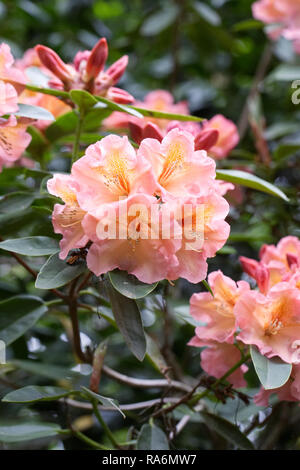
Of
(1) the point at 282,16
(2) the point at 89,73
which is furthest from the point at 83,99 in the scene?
(1) the point at 282,16

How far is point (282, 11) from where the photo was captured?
171cm

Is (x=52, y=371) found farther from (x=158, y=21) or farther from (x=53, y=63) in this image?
(x=158, y=21)

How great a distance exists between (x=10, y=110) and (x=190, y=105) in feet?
4.42

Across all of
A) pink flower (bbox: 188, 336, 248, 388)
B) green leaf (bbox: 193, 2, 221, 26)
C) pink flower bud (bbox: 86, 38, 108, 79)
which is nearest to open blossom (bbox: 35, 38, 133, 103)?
pink flower bud (bbox: 86, 38, 108, 79)

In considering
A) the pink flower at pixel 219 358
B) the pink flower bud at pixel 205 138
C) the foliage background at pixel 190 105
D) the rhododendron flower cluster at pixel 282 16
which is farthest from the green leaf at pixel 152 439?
the rhododendron flower cluster at pixel 282 16

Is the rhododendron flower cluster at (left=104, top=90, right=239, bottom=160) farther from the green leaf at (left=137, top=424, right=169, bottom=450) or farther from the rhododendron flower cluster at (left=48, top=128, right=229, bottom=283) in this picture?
the green leaf at (left=137, top=424, right=169, bottom=450)

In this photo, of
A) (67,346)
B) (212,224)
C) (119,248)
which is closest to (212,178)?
(212,224)

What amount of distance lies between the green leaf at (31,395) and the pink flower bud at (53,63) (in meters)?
0.58

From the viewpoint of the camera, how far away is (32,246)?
97 cm

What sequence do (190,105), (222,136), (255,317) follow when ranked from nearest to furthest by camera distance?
(255,317) < (222,136) < (190,105)

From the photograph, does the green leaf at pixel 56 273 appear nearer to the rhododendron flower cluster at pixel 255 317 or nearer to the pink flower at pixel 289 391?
the rhododendron flower cluster at pixel 255 317

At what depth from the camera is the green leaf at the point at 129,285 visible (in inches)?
33.7
